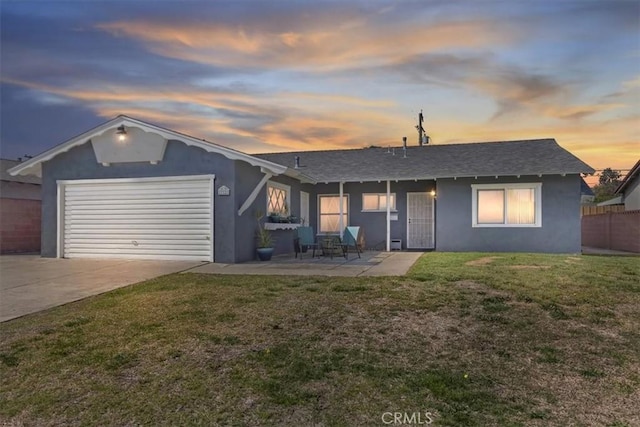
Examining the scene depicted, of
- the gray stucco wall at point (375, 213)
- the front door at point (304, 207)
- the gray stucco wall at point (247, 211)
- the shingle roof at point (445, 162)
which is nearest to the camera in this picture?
the gray stucco wall at point (247, 211)

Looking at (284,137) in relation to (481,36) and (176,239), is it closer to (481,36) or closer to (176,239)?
(176,239)

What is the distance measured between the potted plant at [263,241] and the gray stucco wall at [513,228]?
19.7 feet

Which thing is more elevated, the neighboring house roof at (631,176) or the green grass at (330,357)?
the neighboring house roof at (631,176)

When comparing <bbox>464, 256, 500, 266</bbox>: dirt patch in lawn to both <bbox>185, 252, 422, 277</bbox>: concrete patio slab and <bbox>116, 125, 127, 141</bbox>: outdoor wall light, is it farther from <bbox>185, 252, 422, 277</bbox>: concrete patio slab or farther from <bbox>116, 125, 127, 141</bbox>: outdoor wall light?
<bbox>116, 125, 127, 141</bbox>: outdoor wall light

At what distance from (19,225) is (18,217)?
0.92 ft

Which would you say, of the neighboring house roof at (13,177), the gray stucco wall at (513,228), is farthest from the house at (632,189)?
the neighboring house roof at (13,177)

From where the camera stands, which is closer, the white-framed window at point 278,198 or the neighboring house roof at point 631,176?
the white-framed window at point 278,198

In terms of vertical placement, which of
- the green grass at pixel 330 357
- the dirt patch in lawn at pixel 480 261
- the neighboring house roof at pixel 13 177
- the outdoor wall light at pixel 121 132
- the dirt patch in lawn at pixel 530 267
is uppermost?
the outdoor wall light at pixel 121 132

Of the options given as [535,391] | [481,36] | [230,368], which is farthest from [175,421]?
[481,36]

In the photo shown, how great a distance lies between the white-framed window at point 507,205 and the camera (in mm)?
14019

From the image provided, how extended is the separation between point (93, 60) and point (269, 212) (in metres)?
6.03

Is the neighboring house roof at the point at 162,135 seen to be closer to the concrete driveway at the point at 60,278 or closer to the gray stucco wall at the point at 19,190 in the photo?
the concrete driveway at the point at 60,278

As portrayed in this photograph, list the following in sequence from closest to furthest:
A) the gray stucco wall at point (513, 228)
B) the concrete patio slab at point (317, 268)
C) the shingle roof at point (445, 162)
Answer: the concrete patio slab at point (317, 268), the gray stucco wall at point (513, 228), the shingle roof at point (445, 162)

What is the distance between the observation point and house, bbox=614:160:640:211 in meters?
18.2
